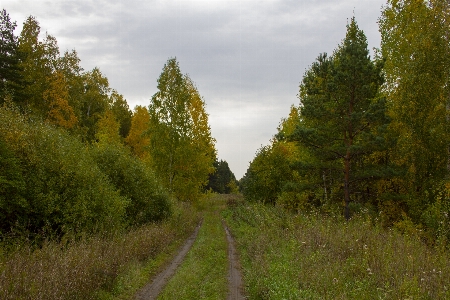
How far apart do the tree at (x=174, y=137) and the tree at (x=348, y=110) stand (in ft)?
36.0

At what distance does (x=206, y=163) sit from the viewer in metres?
32.5

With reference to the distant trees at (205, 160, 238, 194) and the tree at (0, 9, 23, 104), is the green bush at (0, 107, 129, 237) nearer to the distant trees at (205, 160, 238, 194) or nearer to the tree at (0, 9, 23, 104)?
the tree at (0, 9, 23, 104)

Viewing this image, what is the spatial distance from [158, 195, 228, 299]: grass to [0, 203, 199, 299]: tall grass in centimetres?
165

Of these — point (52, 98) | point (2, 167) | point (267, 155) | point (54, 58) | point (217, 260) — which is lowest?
point (217, 260)

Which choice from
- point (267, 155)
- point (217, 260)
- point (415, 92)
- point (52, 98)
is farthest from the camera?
point (267, 155)

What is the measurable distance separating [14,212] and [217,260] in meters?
7.59

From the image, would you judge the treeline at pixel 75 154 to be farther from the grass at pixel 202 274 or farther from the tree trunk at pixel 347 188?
the tree trunk at pixel 347 188

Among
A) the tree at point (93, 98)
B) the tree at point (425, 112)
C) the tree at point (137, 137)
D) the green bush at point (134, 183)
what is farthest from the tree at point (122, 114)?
the tree at point (425, 112)

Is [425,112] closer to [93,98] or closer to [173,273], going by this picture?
[173,273]

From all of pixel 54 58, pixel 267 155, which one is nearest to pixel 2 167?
pixel 54 58

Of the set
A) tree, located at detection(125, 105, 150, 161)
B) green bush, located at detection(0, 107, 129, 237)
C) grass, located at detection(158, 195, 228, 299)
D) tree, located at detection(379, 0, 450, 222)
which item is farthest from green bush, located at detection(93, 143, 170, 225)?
tree, located at detection(125, 105, 150, 161)

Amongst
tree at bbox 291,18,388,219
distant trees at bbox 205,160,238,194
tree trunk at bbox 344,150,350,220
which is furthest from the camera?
distant trees at bbox 205,160,238,194

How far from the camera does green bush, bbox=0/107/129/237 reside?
Answer: 12750mm

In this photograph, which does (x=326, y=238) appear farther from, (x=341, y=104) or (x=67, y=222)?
(x=341, y=104)
